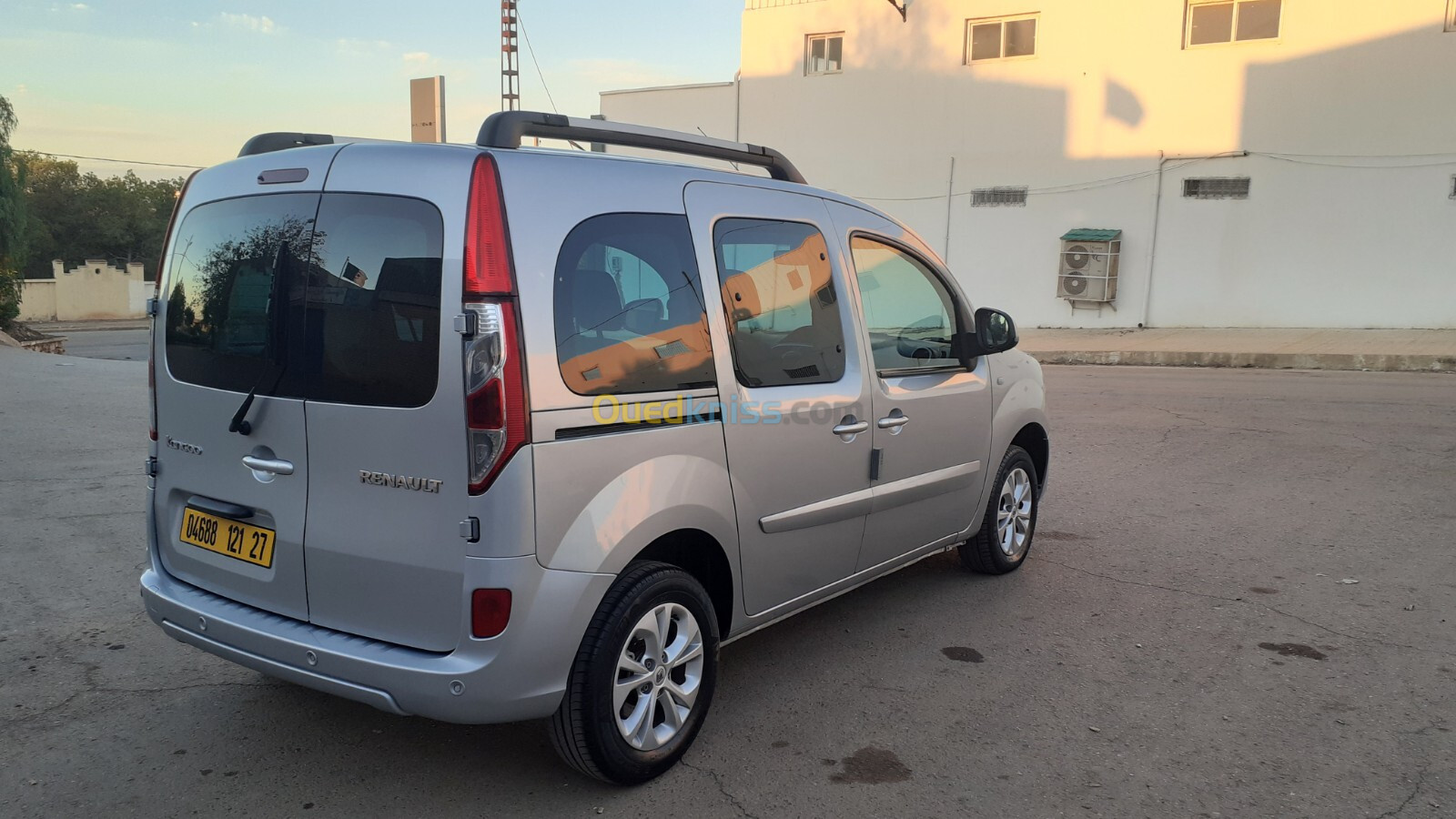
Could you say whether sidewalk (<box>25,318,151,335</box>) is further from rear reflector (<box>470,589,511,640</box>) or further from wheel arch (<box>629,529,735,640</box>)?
rear reflector (<box>470,589,511,640</box>)

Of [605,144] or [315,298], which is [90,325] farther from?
[315,298]

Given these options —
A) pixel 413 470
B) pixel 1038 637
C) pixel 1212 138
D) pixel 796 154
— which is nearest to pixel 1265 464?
pixel 1038 637

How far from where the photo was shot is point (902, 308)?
15.0 ft

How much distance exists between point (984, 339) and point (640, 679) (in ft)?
8.30

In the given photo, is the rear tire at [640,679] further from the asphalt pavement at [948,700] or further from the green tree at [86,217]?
the green tree at [86,217]

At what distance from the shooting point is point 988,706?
12.3 ft

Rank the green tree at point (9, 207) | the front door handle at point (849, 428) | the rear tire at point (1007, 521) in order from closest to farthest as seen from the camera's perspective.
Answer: the front door handle at point (849, 428) < the rear tire at point (1007, 521) < the green tree at point (9, 207)

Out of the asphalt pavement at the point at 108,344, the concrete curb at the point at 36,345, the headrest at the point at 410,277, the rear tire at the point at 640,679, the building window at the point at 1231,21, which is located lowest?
the asphalt pavement at the point at 108,344

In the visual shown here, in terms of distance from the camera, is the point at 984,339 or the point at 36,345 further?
the point at 36,345

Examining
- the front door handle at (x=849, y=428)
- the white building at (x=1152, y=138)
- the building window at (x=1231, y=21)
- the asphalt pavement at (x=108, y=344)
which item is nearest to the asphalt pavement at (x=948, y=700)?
the front door handle at (x=849, y=428)

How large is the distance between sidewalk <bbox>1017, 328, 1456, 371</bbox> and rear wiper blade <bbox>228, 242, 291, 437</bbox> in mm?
15528

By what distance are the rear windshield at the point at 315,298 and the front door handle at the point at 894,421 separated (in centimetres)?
198

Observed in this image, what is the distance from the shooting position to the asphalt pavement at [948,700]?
123 inches

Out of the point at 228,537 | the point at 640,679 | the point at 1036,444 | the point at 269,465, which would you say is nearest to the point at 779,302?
the point at 640,679
